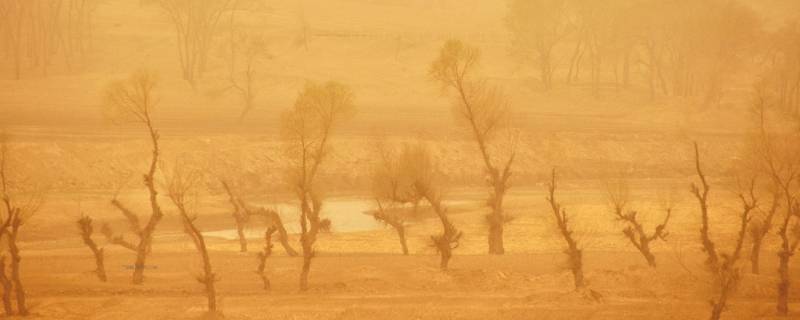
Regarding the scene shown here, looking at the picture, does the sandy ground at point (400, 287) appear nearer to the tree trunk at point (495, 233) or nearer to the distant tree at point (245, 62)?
the tree trunk at point (495, 233)

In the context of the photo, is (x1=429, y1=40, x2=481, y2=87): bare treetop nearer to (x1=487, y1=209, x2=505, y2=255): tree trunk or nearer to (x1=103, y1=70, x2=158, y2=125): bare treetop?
(x1=487, y1=209, x2=505, y2=255): tree trunk

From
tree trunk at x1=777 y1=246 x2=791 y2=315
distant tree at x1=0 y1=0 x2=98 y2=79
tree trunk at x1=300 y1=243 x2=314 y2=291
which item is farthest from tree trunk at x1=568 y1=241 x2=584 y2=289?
distant tree at x1=0 y1=0 x2=98 y2=79

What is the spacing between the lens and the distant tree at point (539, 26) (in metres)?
102

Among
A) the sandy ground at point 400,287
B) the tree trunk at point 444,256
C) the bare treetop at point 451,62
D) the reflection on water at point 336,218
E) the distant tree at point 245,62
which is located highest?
the bare treetop at point 451,62

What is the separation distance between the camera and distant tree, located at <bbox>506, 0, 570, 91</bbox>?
335 feet

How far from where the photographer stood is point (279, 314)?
3384cm

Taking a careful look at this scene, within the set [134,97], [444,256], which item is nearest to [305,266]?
[444,256]

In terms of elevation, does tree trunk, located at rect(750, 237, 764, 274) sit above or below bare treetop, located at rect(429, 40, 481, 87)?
below

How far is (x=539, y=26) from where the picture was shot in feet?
337

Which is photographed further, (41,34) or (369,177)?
(41,34)

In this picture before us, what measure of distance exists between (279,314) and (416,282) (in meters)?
6.30

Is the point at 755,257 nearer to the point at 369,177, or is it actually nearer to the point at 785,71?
the point at 369,177

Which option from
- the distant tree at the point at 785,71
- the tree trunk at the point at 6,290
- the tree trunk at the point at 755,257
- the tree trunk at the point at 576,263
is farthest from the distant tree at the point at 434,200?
the distant tree at the point at 785,71

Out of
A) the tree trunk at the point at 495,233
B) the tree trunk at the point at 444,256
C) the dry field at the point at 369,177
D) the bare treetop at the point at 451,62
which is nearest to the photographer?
the dry field at the point at 369,177
